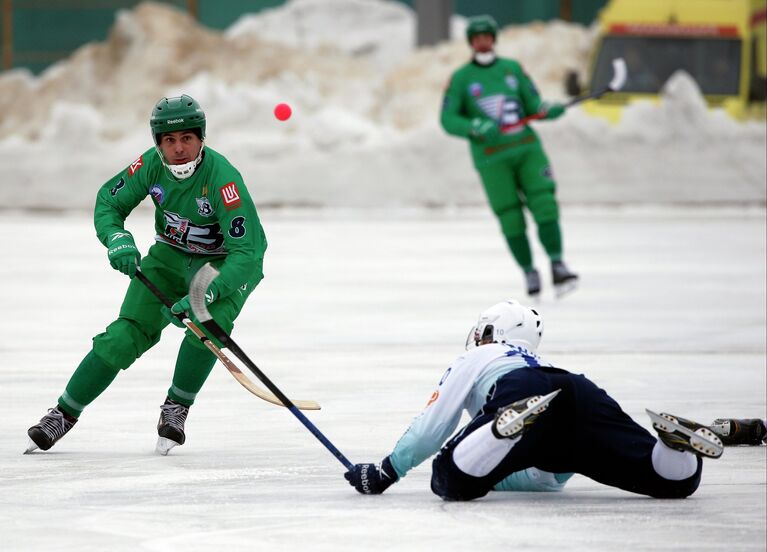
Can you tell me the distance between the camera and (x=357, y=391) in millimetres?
7379

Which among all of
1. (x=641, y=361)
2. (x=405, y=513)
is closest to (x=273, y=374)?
(x=641, y=361)

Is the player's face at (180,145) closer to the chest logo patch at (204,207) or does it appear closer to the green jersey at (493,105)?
the chest logo patch at (204,207)

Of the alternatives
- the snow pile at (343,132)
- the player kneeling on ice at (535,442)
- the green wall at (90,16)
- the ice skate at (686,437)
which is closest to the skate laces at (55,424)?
the player kneeling on ice at (535,442)

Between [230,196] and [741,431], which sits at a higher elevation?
[230,196]

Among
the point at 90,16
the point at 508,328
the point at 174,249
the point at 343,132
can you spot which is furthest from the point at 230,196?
the point at 90,16

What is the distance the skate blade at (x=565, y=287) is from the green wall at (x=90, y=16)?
18.9m

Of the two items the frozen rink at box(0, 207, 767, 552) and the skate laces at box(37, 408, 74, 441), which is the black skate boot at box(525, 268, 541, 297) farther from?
the skate laces at box(37, 408, 74, 441)

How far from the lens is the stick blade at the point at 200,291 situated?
5.50 metres

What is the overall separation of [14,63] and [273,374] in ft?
77.5

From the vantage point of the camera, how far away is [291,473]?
217 inches

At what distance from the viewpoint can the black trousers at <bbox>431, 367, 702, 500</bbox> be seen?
4922 millimetres

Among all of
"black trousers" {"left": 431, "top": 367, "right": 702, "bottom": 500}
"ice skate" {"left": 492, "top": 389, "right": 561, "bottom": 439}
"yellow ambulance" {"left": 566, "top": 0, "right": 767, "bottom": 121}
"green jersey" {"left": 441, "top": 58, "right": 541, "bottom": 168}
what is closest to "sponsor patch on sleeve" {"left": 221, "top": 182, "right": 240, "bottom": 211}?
"black trousers" {"left": 431, "top": 367, "right": 702, "bottom": 500}

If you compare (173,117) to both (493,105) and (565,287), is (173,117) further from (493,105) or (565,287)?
(493,105)

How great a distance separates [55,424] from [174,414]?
415 millimetres
